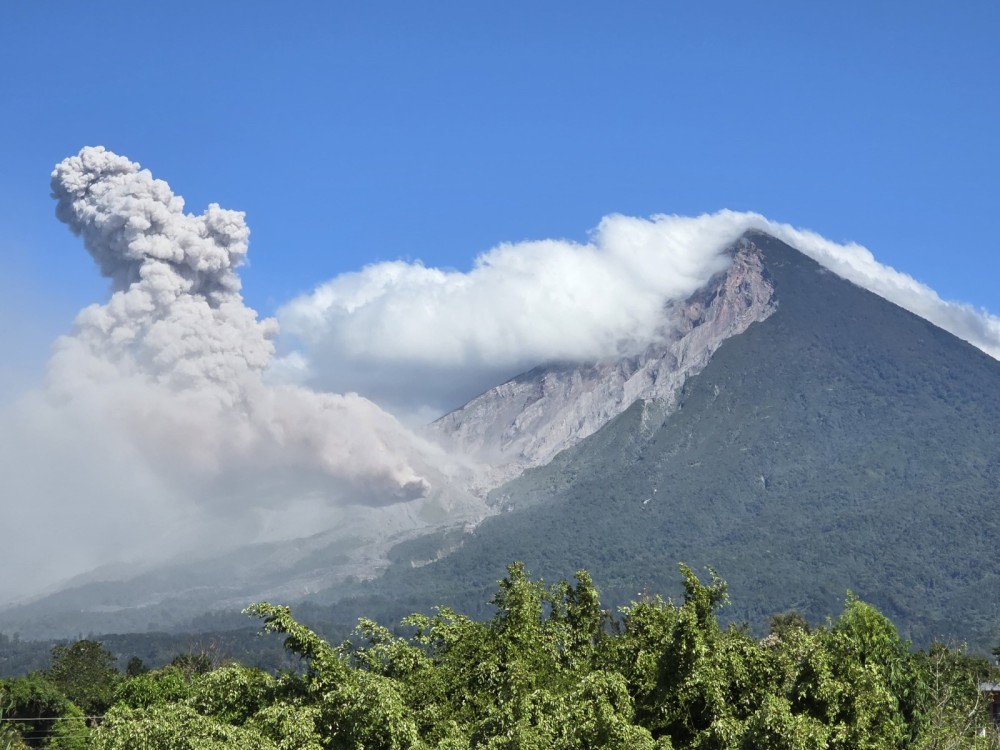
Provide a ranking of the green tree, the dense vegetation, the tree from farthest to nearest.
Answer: the tree → the green tree → the dense vegetation

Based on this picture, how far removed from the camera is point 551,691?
25234mm

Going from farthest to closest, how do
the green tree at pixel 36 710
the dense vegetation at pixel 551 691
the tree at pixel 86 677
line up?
the tree at pixel 86 677, the green tree at pixel 36 710, the dense vegetation at pixel 551 691

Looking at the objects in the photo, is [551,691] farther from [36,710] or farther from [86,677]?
[86,677]

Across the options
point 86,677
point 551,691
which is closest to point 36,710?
point 86,677

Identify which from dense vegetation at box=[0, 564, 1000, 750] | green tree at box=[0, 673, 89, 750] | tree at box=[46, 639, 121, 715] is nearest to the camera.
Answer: dense vegetation at box=[0, 564, 1000, 750]

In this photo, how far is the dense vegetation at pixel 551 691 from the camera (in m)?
21.8

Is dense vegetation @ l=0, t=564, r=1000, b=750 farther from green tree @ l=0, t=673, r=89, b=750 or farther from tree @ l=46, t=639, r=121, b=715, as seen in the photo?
tree @ l=46, t=639, r=121, b=715

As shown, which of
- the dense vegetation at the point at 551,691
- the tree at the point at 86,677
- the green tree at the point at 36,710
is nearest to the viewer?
the dense vegetation at the point at 551,691

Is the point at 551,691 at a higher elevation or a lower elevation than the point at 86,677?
lower

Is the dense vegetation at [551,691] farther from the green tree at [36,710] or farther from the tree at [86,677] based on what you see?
the tree at [86,677]

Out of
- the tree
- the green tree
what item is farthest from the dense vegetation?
the tree

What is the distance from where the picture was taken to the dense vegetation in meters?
21.8

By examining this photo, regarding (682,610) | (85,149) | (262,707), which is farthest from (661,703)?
(85,149)

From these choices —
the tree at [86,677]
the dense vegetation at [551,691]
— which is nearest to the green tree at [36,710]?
the tree at [86,677]
